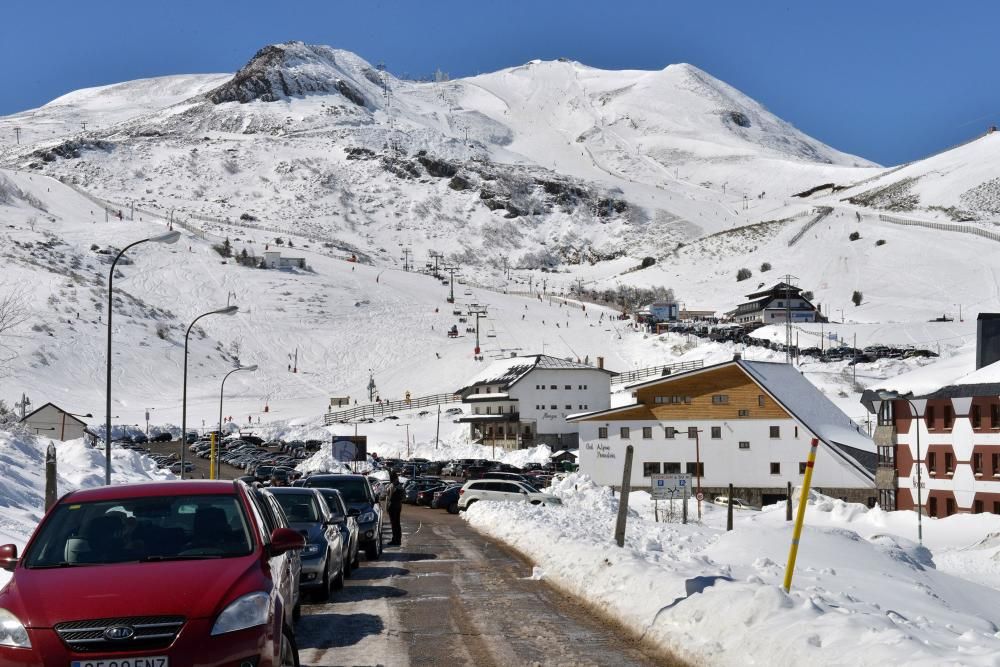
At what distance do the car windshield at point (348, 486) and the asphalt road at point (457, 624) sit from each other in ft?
14.6

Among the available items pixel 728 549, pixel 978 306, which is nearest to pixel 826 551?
pixel 728 549

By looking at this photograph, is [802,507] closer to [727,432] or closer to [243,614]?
[243,614]

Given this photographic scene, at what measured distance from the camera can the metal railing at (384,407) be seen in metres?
110

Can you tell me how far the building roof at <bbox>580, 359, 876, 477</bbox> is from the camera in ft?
221

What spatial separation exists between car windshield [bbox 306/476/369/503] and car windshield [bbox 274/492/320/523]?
7.59 meters

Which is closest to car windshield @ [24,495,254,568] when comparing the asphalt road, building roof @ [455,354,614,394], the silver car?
the asphalt road

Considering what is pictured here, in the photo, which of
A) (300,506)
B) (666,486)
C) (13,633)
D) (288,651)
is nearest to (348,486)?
(300,506)

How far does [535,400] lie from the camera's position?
103250mm

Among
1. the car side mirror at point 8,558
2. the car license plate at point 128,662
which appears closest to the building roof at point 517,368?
the car side mirror at point 8,558

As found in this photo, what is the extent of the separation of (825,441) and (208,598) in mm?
62656

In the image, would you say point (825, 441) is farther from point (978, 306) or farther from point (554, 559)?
point (978, 306)

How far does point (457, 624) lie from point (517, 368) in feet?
302

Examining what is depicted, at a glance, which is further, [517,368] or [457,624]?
[517,368]

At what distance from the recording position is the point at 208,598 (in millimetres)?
8688
